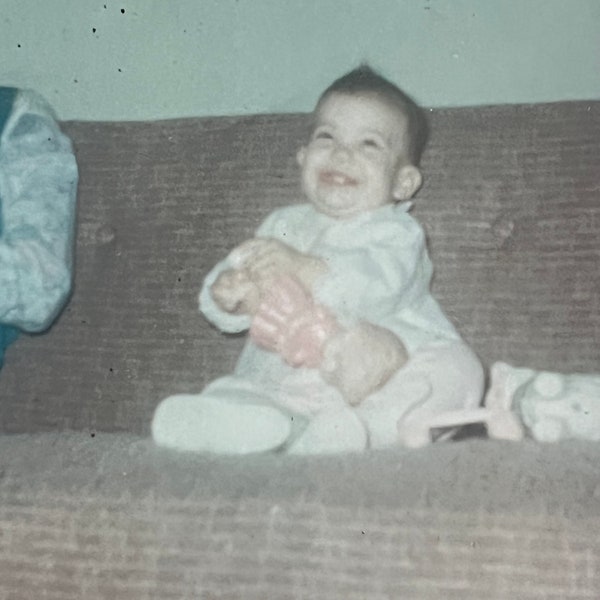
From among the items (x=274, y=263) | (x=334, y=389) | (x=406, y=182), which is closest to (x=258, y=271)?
(x=274, y=263)

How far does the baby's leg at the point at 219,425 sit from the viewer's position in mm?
680

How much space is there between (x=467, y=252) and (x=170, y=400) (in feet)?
1.54

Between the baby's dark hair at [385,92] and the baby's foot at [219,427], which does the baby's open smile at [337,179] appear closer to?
the baby's dark hair at [385,92]

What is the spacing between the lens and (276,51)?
1.17m

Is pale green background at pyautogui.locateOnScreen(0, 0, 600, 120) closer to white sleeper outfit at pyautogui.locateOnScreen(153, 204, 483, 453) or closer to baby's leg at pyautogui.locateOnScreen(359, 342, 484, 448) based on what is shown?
white sleeper outfit at pyautogui.locateOnScreen(153, 204, 483, 453)

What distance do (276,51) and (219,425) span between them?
65 centimetres

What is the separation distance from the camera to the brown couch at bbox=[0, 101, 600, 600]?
0.49 meters

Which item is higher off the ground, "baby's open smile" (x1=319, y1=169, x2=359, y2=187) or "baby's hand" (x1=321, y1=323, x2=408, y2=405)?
"baby's open smile" (x1=319, y1=169, x2=359, y2=187)

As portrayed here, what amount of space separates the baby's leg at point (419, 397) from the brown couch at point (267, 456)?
0.16 ft

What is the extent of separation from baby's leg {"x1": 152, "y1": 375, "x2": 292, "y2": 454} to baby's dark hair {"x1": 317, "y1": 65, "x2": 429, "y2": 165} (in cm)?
39

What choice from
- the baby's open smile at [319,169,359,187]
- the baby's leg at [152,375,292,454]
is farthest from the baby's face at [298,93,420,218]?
the baby's leg at [152,375,292,454]

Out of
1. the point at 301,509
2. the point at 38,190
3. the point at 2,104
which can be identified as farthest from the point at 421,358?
the point at 2,104

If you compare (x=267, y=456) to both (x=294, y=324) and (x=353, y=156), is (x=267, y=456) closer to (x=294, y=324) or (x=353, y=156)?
(x=294, y=324)

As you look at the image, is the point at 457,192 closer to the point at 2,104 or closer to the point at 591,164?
the point at 591,164
